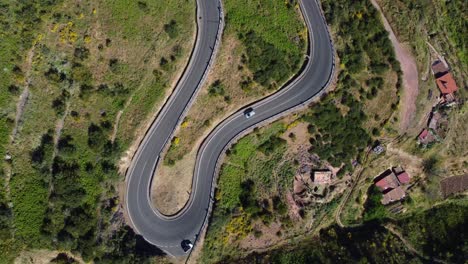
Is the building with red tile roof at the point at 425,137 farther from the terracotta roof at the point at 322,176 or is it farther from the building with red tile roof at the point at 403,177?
the terracotta roof at the point at 322,176

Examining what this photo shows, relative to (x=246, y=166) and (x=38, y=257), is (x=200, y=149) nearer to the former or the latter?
(x=246, y=166)

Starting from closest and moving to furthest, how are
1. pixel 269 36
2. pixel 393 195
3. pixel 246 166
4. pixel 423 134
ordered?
pixel 269 36
pixel 246 166
pixel 423 134
pixel 393 195

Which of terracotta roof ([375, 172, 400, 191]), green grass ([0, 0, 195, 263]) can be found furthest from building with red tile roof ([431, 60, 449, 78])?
green grass ([0, 0, 195, 263])

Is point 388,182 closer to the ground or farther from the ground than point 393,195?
farther from the ground

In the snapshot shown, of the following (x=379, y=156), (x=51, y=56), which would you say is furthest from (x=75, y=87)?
(x=379, y=156)

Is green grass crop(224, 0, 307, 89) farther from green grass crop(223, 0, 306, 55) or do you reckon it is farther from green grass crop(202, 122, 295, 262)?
green grass crop(202, 122, 295, 262)

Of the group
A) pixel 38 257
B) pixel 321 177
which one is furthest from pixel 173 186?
pixel 321 177

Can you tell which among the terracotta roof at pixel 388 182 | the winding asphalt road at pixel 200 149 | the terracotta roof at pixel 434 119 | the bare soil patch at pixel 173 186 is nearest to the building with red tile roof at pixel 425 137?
the terracotta roof at pixel 434 119

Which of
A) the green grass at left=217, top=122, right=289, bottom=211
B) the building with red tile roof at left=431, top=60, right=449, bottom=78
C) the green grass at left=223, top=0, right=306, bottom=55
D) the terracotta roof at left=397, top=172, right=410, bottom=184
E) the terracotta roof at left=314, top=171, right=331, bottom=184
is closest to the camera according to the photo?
the green grass at left=223, top=0, right=306, bottom=55
